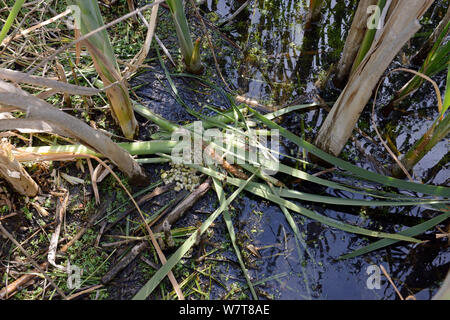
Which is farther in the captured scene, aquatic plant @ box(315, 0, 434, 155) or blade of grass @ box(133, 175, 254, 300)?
blade of grass @ box(133, 175, 254, 300)

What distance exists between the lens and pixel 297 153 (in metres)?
1.75

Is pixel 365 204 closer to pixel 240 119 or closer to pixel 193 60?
pixel 240 119

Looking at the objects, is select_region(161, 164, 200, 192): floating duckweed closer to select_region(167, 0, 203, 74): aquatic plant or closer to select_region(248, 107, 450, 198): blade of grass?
select_region(248, 107, 450, 198): blade of grass

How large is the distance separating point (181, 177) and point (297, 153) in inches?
22.4

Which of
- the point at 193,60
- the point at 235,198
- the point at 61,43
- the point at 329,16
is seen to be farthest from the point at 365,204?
the point at 61,43

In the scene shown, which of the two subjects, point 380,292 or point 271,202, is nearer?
point 380,292

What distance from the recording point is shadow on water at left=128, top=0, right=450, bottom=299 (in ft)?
4.67

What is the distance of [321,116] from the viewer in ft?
6.10

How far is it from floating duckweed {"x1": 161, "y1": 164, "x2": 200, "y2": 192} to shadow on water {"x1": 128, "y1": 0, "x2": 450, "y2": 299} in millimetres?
85

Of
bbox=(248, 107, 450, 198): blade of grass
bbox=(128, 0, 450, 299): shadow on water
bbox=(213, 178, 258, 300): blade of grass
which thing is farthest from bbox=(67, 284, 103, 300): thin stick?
bbox=(248, 107, 450, 198): blade of grass

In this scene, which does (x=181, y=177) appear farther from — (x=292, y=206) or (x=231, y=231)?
(x=292, y=206)

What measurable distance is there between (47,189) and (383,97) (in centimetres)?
172

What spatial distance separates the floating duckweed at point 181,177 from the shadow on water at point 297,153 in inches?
3.3
